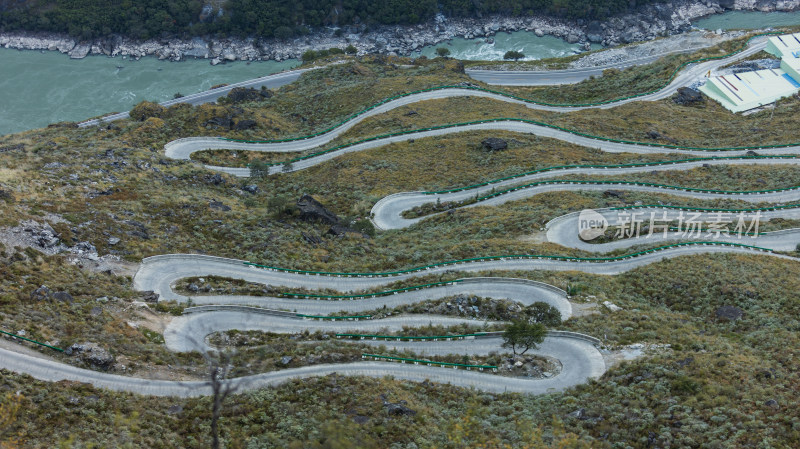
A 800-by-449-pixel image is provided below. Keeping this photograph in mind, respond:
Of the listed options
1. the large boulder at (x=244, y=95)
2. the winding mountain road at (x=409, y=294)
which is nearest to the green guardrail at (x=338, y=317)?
the winding mountain road at (x=409, y=294)

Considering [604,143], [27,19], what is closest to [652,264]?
[604,143]

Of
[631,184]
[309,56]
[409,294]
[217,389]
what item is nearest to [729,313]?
[409,294]

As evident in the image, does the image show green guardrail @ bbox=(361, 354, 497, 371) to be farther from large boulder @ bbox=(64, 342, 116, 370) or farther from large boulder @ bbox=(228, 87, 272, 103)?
large boulder @ bbox=(228, 87, 272, 103)

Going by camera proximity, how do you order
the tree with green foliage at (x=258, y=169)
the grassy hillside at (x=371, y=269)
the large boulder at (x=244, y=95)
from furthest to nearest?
the large boulder at (x=244, y=95)
the tree with green foliage at (x=258, y=169)
the grassy hillside at (x=371, y=269)

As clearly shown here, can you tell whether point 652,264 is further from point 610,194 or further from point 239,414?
point 239,414

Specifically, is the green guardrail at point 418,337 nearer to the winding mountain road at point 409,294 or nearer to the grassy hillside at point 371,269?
the winding mountain road at point 409,294

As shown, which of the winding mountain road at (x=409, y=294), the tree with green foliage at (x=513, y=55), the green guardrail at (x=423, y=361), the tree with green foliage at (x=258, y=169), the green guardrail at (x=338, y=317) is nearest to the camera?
the winding mountain road at (x=409, y=294)

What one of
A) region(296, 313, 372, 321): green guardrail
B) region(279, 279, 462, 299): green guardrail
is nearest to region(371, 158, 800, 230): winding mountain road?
region(279, 279, 462, 299): green guardrail

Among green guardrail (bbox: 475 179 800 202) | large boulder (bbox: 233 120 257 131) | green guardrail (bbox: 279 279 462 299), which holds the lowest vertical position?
green guardrail (bbox: 279 279 462 299)
